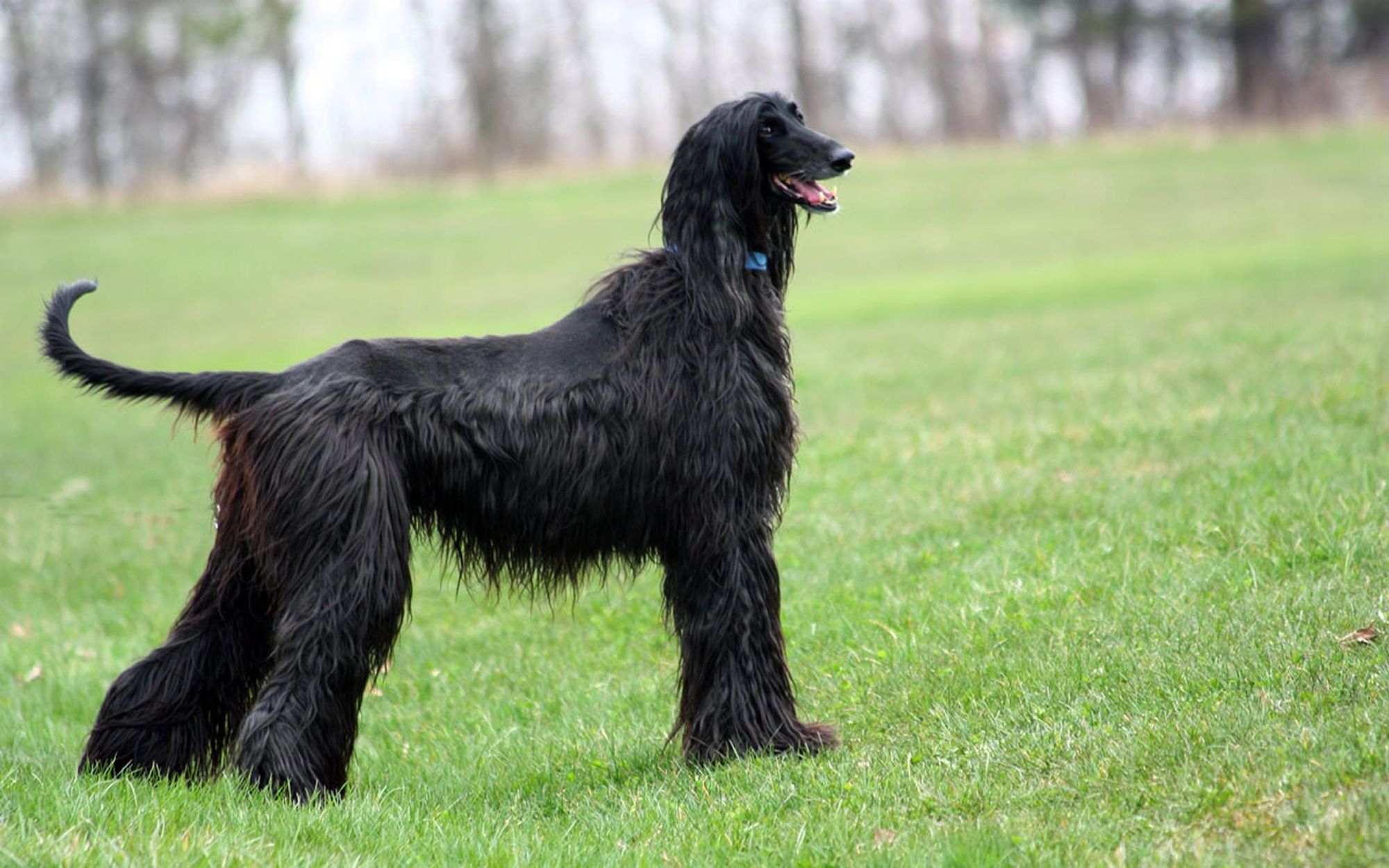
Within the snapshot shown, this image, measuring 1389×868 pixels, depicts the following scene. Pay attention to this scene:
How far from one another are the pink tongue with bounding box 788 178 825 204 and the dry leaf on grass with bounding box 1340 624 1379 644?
2308 millimetres

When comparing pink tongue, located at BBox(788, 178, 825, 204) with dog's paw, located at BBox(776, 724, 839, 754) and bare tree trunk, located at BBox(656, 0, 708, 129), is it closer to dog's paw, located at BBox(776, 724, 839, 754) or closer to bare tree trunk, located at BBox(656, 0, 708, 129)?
dog's paw, located at BBox(776, 724, 839, 754)

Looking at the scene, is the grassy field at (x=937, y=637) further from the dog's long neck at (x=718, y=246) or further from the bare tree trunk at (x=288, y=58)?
the bare tree trunk at (x=288, y=58)

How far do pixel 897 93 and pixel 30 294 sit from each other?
1041 inches

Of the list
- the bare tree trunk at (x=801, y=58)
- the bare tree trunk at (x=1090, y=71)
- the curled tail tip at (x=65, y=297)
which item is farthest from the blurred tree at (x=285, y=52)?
the curled tail tip at (x=65, y=297)

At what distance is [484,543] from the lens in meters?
4.73

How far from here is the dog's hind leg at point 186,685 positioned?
4.71 metres

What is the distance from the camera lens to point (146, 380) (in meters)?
4.53

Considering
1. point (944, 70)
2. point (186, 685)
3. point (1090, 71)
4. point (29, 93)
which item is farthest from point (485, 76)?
point (186, 685)

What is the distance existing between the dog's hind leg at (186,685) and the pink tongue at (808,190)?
7.54 ft

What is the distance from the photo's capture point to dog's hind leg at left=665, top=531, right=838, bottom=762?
15.6ft

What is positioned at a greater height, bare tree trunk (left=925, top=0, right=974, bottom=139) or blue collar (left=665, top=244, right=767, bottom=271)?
bare tree trunk (left=925, top=0, right=974, bottom=139)

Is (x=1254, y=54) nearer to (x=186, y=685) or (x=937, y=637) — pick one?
(x=937, y=637)

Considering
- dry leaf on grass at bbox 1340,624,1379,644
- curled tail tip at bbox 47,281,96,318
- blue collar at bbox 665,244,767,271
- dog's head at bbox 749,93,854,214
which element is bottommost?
dry leaf on grass at bbox 1340,624,1379,644

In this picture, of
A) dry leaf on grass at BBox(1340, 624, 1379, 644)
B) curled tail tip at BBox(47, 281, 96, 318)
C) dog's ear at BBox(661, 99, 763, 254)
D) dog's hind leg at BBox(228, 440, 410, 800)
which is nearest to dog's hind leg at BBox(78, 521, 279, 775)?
dog's hind leg at BBox(228, 440, 410, 800)
